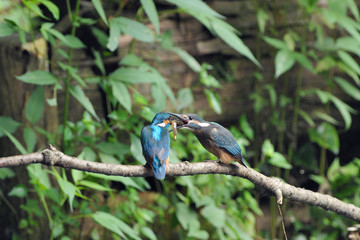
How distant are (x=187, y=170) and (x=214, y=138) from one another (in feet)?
0.25

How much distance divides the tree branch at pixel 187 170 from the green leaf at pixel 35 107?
662mm

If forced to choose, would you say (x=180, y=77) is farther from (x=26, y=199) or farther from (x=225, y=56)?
(x=26, y=199)

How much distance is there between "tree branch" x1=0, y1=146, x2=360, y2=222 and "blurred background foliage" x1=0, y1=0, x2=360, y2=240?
30 centimetres

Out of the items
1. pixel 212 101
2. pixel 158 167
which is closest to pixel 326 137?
pixel 212 101

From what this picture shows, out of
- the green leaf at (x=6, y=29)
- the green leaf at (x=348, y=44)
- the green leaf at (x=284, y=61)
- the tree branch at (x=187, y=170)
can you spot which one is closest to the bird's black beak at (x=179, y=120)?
the tree branch at (x=187, y=170)

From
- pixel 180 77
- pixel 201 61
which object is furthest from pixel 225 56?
pixel 180 77

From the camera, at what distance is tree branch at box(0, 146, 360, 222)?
74 cm

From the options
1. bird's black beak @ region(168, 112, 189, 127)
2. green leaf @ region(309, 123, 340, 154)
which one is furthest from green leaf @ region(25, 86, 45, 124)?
green leaf @ region(309, 123, 340, 154)

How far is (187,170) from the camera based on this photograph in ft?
2.69

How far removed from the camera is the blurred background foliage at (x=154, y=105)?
1.38 m

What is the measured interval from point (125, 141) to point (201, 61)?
65cm

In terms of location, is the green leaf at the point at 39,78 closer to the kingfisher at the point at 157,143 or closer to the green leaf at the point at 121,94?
the green leaf at the point at 121,94

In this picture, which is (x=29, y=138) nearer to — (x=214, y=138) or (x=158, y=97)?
(x=158, y=97)

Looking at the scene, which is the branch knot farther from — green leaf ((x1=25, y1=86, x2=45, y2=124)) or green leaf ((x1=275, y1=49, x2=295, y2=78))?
green leaf ((x1=275, y1=49, x2=295, y2=78))
